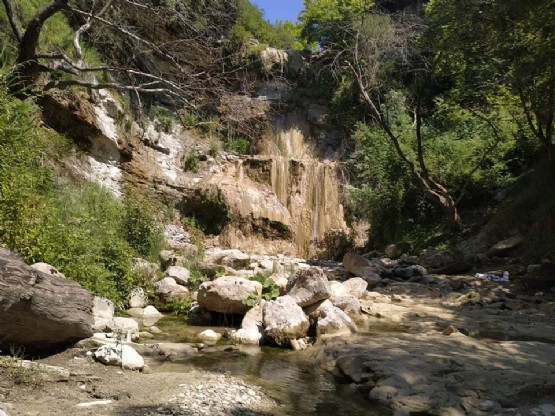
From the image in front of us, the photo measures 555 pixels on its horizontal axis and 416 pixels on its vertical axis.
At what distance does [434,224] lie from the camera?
14617 mm

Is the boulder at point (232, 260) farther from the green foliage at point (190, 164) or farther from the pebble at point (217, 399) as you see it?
the pebble at point (217, 399)

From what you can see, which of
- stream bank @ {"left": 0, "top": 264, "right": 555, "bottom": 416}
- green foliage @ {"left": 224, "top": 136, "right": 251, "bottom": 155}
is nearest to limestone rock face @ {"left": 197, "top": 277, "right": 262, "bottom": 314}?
stream bank @ {"left": 0, "top": 264, "right": 555, "bottom": 416}

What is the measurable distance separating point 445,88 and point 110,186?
13.4 m

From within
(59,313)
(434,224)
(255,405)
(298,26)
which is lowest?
(255,405)

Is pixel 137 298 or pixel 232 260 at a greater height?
pixel 232 260

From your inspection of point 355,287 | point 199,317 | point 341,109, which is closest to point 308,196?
point 341,109

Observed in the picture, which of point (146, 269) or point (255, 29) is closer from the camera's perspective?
point (146, 269)

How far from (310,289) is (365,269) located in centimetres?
380

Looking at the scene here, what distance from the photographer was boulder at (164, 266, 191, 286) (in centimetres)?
845

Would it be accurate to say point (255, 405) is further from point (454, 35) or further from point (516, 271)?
point (454, 35)

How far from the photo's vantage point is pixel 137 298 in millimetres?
7117

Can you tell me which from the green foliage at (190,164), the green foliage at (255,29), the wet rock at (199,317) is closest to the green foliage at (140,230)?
the wet rock at (199,317)

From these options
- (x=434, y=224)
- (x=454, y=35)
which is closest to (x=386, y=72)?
(x=434, y=224)

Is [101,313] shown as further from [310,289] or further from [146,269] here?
[146,269]
